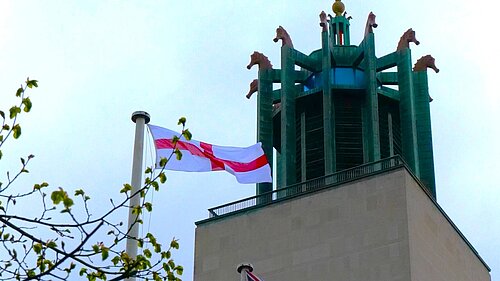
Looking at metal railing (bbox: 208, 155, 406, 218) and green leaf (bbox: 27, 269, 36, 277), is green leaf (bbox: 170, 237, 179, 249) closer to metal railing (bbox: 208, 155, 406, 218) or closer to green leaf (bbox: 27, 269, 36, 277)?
green leaf (bbox: 27, 269, 36, 277)

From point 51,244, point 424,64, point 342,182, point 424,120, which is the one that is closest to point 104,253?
point 51,244

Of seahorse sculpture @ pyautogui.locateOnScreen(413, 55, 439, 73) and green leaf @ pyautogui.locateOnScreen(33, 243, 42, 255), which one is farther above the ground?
seahorse sculpture @ pyautogui.locateOnScreen(413, 55, 439, 73)

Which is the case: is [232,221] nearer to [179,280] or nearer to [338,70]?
[338,70]

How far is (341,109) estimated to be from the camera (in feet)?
191

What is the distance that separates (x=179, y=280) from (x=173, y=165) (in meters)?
19.7

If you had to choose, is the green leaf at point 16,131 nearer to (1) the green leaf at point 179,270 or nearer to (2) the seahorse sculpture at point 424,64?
(1) the green leaf at point 179,270

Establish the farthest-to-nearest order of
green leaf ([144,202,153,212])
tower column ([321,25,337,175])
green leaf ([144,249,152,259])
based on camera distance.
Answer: tower column ([321,25,337,175])
green leaf ([144,202,153,212])
green leaf ([144,249,152,259])

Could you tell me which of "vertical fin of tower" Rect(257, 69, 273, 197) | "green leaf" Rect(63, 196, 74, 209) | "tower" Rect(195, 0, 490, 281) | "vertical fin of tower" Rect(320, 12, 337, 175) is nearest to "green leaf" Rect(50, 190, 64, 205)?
"green leaf" Rect(63, 196, 74, 209)

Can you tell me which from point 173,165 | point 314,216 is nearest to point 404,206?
point 314,216

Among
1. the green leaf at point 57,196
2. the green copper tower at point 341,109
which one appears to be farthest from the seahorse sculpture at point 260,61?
the green leaf at point 57,196

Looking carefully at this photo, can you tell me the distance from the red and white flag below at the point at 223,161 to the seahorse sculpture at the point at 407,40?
1808cm

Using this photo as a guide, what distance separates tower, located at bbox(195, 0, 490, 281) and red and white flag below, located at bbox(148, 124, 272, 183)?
6681 mm

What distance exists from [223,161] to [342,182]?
9.46 meters

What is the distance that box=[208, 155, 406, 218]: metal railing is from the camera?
5019 cm
